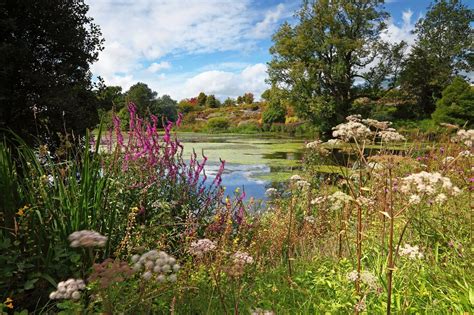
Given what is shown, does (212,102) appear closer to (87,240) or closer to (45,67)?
(45,67)

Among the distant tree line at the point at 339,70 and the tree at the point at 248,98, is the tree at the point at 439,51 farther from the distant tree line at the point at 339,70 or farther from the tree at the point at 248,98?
the tree at the point at 248,98

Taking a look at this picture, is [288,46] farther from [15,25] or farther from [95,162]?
[95,162]

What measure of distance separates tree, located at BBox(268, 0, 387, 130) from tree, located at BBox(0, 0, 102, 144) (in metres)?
18.6

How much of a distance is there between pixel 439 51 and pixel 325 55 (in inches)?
598

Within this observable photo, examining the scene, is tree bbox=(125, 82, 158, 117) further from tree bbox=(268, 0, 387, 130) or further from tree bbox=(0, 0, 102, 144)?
tree bbox=(0, 0, 102, 144)

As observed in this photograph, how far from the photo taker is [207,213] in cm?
404

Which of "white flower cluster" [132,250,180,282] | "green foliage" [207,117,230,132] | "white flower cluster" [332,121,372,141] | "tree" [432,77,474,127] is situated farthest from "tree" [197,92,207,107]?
"white flower cluster" [132,250,180,282]

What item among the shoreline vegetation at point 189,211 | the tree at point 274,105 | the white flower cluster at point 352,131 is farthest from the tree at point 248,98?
the white flower cluster at point 352,131

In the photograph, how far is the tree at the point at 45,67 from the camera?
772cm

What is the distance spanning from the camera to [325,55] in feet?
91.4

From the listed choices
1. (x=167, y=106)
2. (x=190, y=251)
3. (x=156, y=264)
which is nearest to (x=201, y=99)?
(x=167, y=106)

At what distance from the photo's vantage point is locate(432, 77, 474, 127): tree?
25.6 metres

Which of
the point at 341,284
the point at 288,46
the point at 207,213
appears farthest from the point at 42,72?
the point at 288,46

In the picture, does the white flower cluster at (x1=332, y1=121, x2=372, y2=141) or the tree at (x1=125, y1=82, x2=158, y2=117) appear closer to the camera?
the white flower cluster at (x1=332, y1=121, x2=372, y2=141)
